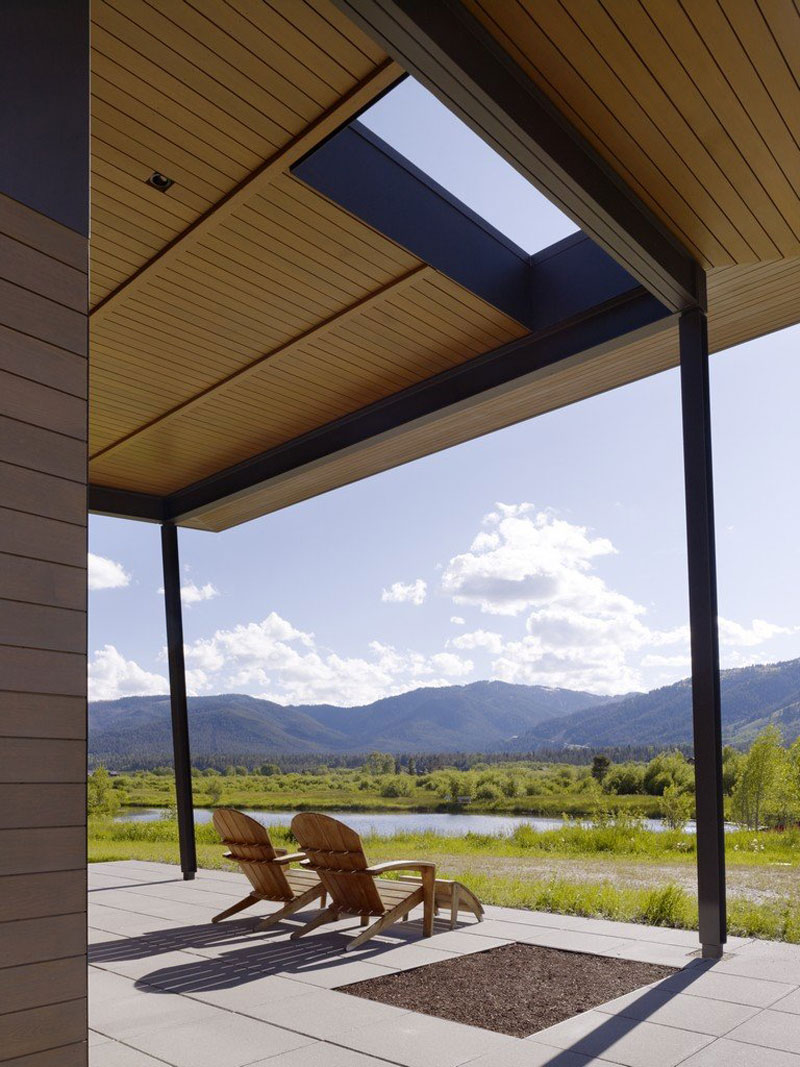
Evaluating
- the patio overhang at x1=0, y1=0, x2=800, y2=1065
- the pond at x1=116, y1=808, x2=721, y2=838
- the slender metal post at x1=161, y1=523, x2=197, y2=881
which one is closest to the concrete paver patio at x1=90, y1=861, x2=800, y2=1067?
the patio overhang at x1=0, y1=0, x2=800, y2=1065

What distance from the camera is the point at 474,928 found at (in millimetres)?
6102

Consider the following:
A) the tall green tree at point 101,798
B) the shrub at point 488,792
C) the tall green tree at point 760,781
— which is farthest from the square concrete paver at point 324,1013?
the shrub at point 488,792

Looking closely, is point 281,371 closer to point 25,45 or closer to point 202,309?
point 202,309

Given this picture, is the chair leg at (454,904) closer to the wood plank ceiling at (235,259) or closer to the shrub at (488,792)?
the wood plank ceiling at (235,259)

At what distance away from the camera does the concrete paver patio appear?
3582mm

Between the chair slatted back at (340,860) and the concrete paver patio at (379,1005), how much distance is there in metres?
0.24

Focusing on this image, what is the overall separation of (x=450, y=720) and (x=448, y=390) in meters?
88.9

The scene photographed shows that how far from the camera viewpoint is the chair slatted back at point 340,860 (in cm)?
571

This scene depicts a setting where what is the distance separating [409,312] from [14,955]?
4.61 m

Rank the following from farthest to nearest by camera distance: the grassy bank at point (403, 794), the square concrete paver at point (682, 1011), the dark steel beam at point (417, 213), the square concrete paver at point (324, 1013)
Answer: the grassy bank at point (403, 794), the dark steel beam at point (417, 213), the square concrete paver at point (324, 1013), the square concrete paver at point (682, 1011)

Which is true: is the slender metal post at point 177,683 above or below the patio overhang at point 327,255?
below

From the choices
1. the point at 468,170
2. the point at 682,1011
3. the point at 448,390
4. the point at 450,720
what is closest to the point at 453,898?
the point at 682,1011

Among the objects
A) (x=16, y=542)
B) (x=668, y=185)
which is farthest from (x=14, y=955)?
(x=668, y=185)

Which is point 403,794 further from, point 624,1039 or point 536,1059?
point 536,1059
